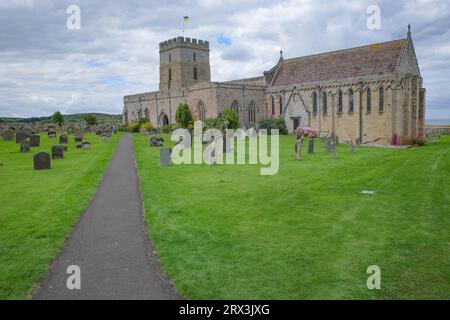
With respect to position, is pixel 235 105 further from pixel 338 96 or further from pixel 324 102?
pixel 338 96

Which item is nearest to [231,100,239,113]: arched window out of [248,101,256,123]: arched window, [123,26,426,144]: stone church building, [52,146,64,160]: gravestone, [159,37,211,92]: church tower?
[123,26,426,144]: stone church building

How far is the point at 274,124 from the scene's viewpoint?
4441 cm

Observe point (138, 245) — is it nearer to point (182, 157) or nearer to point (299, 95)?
point (182, 157)

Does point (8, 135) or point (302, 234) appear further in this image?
point (8, 135)

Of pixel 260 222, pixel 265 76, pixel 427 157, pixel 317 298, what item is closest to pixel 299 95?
pixel 265 76

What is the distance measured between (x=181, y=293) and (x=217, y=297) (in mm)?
577

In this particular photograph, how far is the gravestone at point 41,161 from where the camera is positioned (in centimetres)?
1940

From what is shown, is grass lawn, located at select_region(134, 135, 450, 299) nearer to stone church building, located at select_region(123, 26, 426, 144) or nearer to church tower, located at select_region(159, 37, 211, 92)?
stone church building, located at select_region(123, 26, 426, 144)

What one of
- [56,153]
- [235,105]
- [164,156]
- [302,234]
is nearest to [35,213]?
[302,234]

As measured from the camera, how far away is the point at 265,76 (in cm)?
4816

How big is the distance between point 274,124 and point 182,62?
26.2 m

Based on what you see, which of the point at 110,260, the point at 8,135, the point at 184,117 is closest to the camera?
the point at 110,260

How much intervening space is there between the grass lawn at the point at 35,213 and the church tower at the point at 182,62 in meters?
45.0

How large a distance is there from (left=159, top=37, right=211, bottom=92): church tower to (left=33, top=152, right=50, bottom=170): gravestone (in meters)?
44.3
